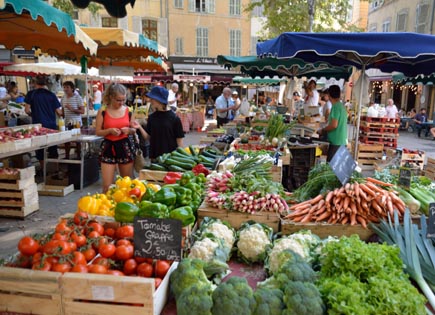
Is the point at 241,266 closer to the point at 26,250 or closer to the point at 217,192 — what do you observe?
the point at 217,192

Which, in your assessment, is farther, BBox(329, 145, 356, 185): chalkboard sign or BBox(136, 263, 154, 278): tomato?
BBox(329, 145, 356, 185): chalkboard sign

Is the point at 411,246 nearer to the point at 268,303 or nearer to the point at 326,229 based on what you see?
the point at 326,229

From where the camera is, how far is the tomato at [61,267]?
200 centimetres

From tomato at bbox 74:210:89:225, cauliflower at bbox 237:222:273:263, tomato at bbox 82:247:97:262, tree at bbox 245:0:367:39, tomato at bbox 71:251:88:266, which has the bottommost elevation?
cauliflower at bbox 237:222:273:263

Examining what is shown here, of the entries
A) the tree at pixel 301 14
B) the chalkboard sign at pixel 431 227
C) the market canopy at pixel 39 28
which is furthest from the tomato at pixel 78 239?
the tree at pixel 301 14

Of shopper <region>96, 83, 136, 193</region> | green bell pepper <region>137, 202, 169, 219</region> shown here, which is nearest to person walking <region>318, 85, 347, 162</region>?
shopper <region>96, 83, 136, 193</region>

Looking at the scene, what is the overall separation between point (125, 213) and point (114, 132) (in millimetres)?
2188

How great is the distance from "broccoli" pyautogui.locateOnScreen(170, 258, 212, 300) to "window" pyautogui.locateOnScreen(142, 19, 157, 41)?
95.7 feet

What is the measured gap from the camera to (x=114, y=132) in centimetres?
462

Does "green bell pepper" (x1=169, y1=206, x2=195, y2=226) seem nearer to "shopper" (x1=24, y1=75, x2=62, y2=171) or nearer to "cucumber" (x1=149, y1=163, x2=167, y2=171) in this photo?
"cucumber" (x1=149, y1=163, x2=167, y2=171)

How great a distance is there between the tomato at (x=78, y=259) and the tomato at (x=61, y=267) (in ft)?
0.13

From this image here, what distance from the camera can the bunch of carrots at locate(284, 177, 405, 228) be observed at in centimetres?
295

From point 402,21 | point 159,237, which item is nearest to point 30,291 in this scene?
point 159,237

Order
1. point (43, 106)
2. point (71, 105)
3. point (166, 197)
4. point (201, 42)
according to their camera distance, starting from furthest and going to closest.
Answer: point (201, 42)
point (71, 105)
point (43, 106)
point (166, 197)
